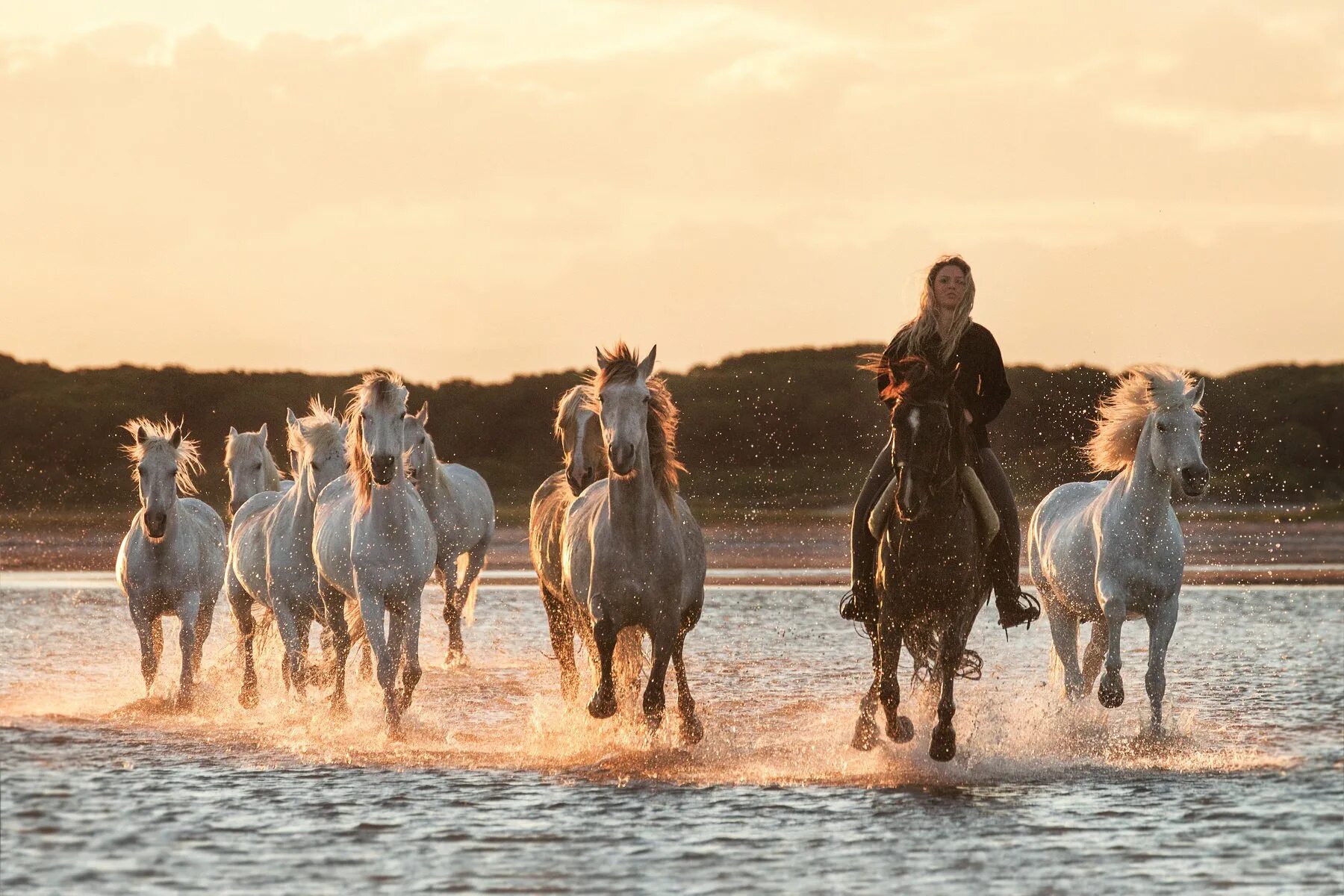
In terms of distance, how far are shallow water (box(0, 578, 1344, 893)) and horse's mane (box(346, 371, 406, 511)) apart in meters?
1.56

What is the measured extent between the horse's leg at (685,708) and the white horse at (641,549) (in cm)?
18

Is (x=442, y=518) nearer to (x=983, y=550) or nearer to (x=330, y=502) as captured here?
(x=330, y=502)

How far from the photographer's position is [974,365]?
9.80 meters

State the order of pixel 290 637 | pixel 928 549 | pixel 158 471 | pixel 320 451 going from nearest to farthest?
pixel 928 549 < pixel 290 637 < pixel 320 451 < pixel 158 471

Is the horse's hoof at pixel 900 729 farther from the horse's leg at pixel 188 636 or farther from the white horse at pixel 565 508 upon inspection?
the horse's leg at pixel 188 636

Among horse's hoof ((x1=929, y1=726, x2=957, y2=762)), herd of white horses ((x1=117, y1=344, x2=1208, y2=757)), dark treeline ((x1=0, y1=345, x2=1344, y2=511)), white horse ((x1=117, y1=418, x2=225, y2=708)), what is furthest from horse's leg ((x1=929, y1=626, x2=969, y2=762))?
dark treeline ((x1=0, y1=345, x2=1344, y2=511))

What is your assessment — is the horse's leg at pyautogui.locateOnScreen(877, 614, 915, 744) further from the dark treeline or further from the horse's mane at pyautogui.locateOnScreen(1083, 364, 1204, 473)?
the dark treeline

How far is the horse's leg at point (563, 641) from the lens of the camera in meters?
11.9

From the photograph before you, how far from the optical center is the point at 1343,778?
388 inches

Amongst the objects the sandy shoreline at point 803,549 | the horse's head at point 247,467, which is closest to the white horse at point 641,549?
the horse's head at point 247,467

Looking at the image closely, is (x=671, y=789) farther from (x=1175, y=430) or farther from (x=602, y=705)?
(x=1175, y=430)

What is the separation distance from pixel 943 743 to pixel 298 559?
16.0 feet

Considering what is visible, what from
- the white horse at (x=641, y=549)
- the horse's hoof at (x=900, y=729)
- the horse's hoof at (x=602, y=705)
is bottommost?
the horse's hoof at (x=900, y=729)

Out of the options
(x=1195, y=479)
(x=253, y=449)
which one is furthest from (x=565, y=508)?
(x=253, y=449)
